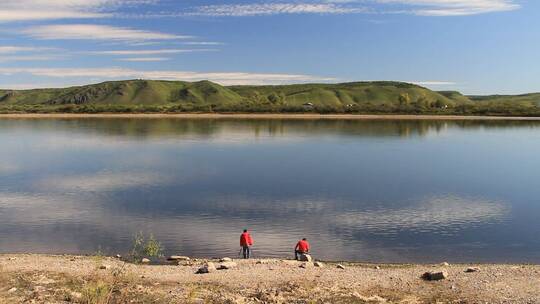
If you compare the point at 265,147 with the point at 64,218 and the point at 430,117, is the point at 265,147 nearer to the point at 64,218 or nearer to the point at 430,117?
the point at 64,218

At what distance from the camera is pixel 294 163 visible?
63.8 m

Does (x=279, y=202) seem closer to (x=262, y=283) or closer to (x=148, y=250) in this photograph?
(x=148, y=250)

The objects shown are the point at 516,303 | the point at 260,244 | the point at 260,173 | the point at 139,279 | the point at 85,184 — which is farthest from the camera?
the point at 260,173

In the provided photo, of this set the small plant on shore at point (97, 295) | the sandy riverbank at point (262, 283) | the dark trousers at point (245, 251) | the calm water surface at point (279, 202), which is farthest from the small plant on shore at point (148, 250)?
the small plant on shore at point (97, 295)

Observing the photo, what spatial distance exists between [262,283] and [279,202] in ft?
63.8

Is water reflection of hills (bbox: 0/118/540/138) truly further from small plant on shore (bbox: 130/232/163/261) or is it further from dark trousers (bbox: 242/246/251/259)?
dark trousers (bbox: 242/246/251/259)

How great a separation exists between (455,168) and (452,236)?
→ 102 feet

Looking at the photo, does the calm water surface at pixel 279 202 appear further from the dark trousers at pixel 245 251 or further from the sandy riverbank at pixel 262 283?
the sandy riverbank at pixel 262 283

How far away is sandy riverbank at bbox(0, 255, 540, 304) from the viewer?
19.5 meters

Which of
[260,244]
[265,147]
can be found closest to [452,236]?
[260,244]

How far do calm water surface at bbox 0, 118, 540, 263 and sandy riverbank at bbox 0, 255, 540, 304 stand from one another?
4.04 m

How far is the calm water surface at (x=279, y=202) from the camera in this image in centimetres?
2969

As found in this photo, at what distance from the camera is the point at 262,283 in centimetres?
2123

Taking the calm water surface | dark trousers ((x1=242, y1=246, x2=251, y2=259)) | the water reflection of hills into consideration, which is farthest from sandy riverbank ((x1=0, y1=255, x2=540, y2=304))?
the water reflection of hills
